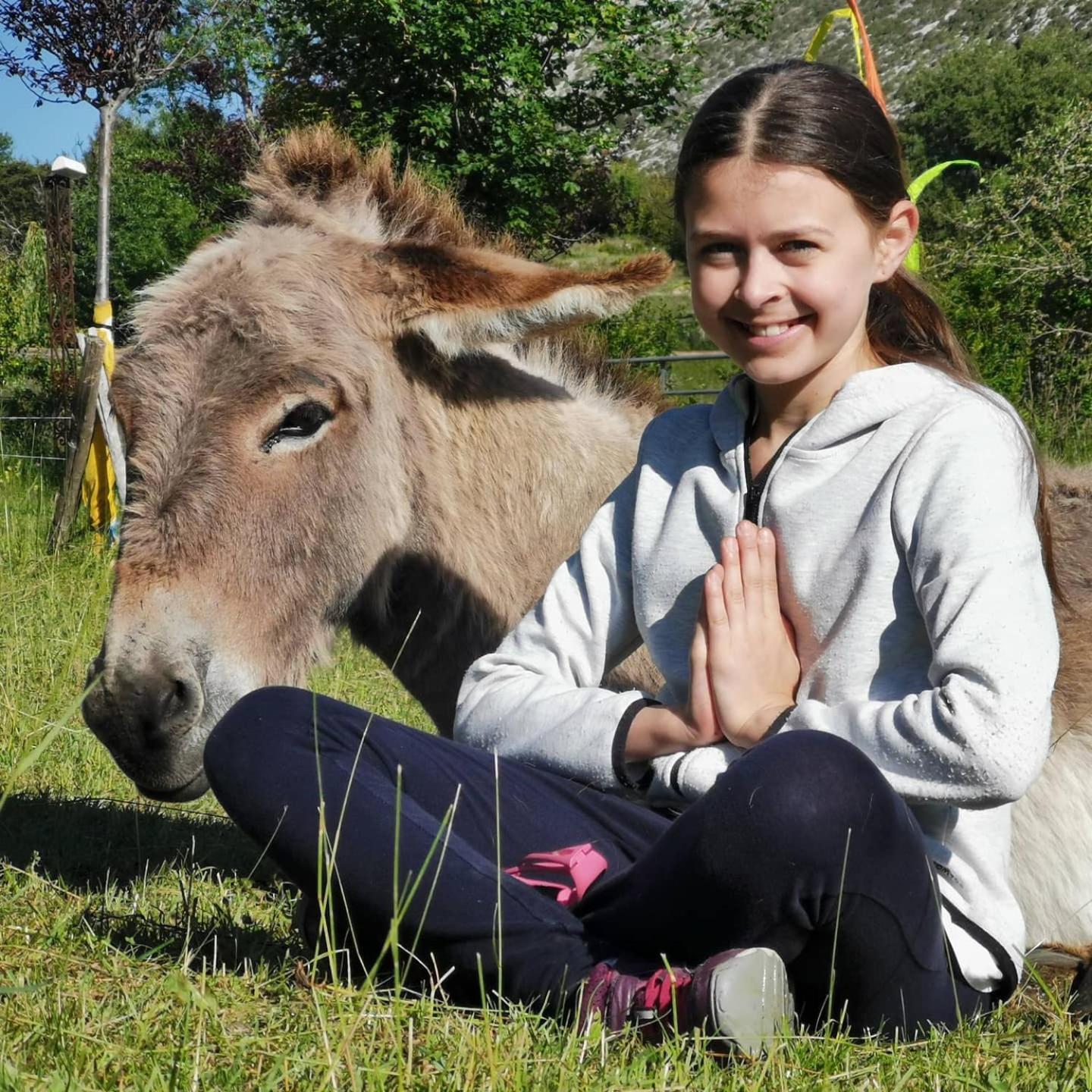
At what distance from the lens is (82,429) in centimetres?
848

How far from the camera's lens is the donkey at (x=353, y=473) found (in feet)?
8.57

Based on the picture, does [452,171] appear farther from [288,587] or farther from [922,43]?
[922,43]

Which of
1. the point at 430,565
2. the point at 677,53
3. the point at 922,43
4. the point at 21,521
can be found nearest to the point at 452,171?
the point at 677,53

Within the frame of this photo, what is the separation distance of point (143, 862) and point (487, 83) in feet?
41.4

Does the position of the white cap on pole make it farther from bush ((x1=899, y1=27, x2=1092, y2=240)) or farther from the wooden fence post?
bush ((x1=899, y1=27, x2=1092, y2=240))

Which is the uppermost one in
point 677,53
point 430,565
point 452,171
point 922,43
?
point 922,43

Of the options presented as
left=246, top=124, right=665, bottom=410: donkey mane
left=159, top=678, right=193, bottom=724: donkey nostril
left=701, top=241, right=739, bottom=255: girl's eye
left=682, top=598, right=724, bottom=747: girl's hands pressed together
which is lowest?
left=159, top=678, right=193, bottom=724: donkey nostril

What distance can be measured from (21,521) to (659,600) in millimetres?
7124

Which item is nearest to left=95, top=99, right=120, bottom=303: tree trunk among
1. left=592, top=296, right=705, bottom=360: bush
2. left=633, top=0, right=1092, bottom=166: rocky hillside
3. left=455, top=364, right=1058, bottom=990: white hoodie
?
left=592, top=296, right=705, bottom=360: bush

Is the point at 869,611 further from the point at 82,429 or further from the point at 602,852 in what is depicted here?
the point at 82,429

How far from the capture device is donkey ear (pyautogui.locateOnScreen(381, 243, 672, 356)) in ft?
9.15

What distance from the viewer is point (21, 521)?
8.37 metres

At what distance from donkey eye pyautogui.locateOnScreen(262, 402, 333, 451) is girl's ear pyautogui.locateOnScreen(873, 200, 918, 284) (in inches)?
49.9

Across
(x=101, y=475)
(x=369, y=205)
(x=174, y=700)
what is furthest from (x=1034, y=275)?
(x=174, y=700)
